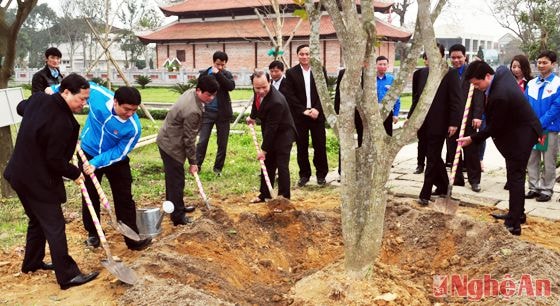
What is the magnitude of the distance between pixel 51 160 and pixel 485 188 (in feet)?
17.4

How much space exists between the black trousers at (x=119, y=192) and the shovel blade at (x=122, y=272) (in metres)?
1.01

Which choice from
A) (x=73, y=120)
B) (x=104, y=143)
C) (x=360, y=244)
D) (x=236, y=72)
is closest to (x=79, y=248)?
(x=104, y=143)

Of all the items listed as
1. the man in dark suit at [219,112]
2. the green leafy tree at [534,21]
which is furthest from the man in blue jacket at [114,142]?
the green leafy tree at [534,21]

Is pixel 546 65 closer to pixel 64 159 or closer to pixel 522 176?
pixel 522 176

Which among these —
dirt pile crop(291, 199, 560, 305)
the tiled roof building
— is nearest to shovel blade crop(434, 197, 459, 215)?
dirt pile crop(291, 199, 560, 305)

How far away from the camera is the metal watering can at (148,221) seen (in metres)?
4.83

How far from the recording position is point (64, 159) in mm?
3723

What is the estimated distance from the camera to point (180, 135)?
5.03 m

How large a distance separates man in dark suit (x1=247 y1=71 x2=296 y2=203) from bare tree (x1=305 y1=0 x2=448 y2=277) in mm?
1938

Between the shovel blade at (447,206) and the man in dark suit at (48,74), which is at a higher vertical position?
the man in dark suit at (48,74)

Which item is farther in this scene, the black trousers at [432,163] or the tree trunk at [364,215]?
the black trousers at [432,163]

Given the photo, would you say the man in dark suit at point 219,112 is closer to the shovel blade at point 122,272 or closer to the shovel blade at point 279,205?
the shovel blade at point 279,205

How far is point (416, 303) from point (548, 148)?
3.53 metres

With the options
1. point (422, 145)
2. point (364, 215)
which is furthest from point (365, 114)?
point (422, 145)
